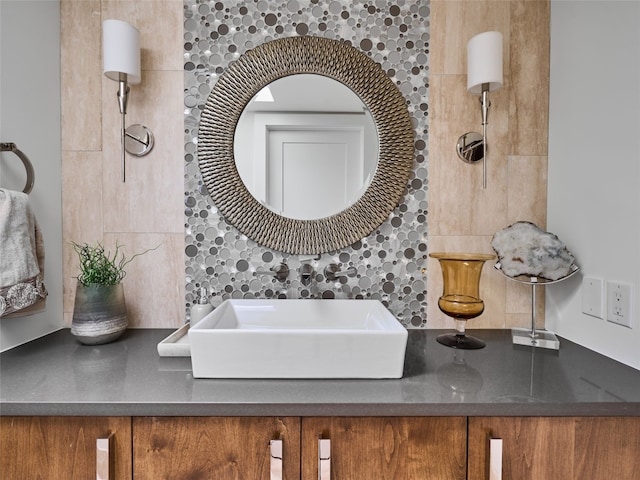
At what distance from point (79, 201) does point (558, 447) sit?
1.58m

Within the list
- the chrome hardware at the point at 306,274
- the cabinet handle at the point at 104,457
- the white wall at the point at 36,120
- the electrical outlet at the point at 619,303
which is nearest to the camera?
the cabinet handle at the point at 104,457

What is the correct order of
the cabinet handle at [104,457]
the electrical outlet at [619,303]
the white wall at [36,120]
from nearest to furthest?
the cabinet handle at [104,457]
the electrical outlet at [619,303]
the white wall at [36,120]

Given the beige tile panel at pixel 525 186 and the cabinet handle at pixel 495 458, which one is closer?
the cabinet handle at pixel 495 458

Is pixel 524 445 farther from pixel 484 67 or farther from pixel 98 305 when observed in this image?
pixel 98 305

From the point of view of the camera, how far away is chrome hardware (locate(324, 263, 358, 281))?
4.30 feet

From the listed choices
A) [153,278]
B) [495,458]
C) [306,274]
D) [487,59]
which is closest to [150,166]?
[153,278]

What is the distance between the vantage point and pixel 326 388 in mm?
843

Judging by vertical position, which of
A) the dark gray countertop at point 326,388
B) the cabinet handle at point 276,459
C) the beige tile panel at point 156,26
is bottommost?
the cabinet handle at point 276,459

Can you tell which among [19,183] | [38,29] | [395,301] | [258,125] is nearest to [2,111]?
[19,183]

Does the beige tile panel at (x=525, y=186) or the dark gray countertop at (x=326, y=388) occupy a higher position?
the beige tile panel at (x=525, y=186)

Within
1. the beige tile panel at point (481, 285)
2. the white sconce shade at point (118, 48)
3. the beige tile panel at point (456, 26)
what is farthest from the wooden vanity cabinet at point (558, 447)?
the white sconce shade at point (118, 48)

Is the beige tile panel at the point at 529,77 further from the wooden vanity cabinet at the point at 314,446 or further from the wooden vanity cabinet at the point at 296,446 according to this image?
the wooden vanity cabinet at the point at 296,446

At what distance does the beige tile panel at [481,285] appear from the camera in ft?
4.42

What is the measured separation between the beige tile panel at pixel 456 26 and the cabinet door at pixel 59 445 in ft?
4.72
